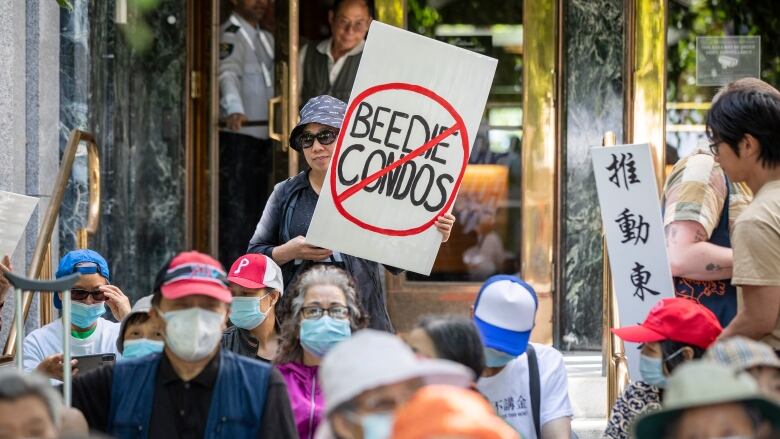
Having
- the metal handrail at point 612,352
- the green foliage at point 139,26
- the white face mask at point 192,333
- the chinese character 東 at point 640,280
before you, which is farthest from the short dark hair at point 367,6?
the white face mask at point 192,333

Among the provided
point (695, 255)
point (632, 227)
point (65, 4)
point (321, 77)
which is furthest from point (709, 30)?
point (65, 4)

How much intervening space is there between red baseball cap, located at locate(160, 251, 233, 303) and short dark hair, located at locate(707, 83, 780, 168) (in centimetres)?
190

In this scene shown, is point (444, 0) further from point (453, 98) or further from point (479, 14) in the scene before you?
point (453, 98)

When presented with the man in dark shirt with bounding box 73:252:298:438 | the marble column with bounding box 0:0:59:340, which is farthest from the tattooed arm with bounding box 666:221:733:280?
the marble column with bounding box 0:0:59:340

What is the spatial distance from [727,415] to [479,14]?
655cm

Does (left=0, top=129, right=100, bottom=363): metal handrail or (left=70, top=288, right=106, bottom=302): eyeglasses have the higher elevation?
(left=0, top=129, right=100, bottom=363): metal handrail

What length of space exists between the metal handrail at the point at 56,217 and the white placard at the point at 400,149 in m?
1.87

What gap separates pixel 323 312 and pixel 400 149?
3.42ft

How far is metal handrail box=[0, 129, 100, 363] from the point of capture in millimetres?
7211

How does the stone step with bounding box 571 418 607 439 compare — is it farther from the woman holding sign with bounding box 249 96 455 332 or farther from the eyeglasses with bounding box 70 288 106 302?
the eyeglasses with bounding box 70 288 106 302

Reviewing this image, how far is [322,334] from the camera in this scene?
524 cm

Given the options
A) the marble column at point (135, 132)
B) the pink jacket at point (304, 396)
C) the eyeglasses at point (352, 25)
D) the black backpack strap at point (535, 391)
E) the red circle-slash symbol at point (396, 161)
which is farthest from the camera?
the eyeglasses at point (352, 25)

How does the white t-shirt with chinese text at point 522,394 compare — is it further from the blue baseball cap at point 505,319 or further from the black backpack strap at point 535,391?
the blue baseball cap at point 505,319

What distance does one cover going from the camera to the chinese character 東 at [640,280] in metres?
→ 5.67
